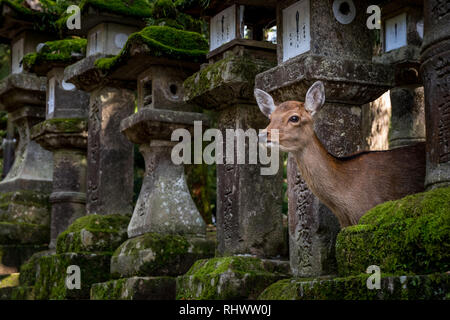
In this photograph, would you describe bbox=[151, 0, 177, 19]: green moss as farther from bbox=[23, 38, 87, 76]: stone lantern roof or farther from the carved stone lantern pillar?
bbox=[23, 38, 87, 76]: stone lantern roof

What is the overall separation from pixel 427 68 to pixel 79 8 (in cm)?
620

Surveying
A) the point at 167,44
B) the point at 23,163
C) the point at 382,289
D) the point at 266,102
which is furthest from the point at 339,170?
the point at 23,163

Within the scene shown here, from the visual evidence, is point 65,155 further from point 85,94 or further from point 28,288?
point 28,288

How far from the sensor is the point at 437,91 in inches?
241

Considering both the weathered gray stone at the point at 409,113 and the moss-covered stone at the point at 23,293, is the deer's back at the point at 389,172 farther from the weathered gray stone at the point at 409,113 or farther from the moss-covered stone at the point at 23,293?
the moss-covered stone at the point at 23,293

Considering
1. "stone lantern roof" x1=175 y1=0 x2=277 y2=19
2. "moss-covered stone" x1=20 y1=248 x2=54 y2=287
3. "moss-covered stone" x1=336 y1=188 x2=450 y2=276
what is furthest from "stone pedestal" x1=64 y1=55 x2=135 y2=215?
"moss-covered stone" x1=336 y1=188 x2=450 y2=276

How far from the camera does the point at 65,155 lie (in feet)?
40.3

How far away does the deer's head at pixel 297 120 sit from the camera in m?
6.57

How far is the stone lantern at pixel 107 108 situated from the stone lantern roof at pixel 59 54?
3.24ft

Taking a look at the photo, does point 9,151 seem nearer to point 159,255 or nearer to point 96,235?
point 96,235

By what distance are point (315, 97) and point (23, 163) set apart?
8180 mm

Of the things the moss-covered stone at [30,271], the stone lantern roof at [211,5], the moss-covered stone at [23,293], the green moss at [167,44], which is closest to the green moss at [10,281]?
the moss-covered stone at [30,271]

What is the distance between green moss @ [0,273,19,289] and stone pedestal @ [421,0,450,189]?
772 cm
